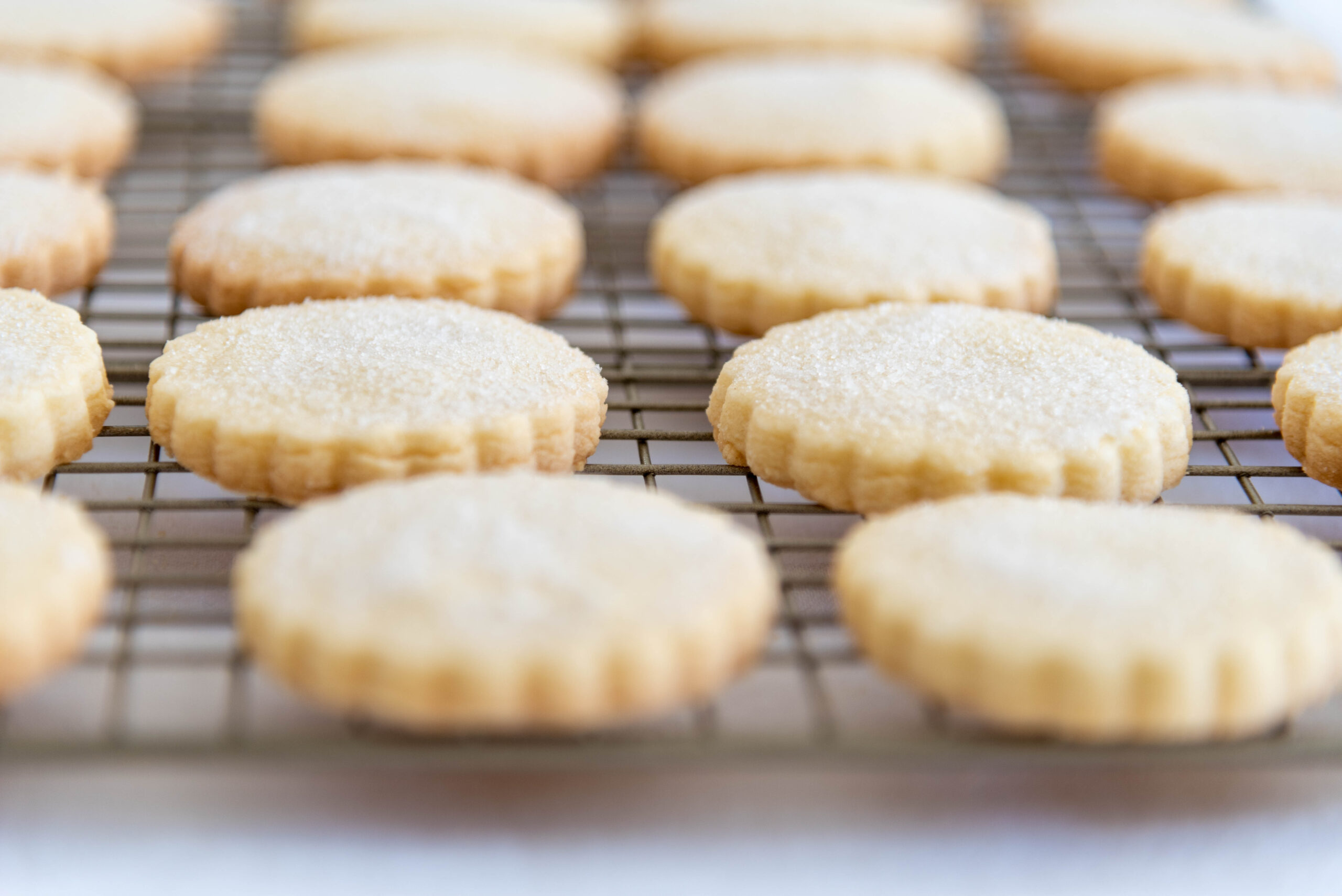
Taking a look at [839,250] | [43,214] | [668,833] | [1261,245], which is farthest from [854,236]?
[43,214]

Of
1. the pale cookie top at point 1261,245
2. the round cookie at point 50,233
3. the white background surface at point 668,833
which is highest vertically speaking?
the pale cookie top at point 1261,245

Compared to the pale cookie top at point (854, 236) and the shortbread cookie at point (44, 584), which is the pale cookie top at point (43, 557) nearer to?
the shortbread cookie at point (44, 584)

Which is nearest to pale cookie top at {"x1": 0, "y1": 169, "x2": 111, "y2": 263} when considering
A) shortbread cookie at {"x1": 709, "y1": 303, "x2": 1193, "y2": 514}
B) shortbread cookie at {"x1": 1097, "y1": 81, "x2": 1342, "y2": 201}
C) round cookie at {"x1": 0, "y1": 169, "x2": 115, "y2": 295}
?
round cookie at {"x1": 0, "y1": 169, "x2": 115, "y2": 295}

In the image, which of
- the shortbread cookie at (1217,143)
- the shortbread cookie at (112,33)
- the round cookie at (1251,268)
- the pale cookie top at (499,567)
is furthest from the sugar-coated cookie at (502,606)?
the shortbread cookie at (112,33)

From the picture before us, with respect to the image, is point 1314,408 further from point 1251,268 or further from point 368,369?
point 368,369

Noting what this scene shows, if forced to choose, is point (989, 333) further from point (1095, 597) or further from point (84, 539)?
point (84, 539)

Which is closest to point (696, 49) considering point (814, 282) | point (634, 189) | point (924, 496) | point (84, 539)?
point (634, 189)
